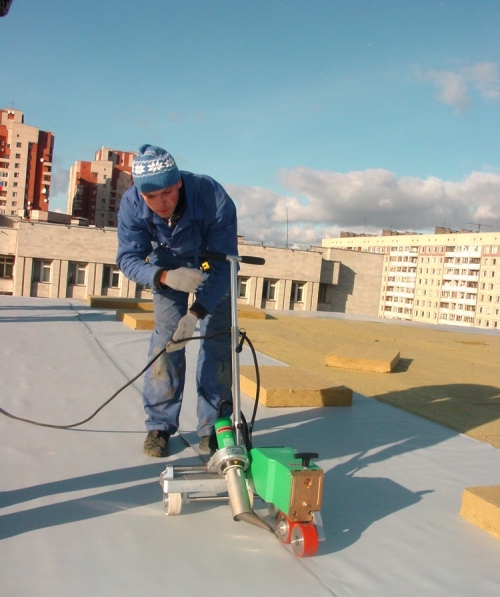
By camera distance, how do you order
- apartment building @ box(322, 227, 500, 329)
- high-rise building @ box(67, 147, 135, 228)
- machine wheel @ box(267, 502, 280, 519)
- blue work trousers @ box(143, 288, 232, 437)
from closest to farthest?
machine wheel @ box(267, 502, 280, 519)
blue work trousers @ box(143, 288, 232, 437)
high-rise building @ box(67, 147, 135, 228)
apartment building @ box(322, 227, 500, 329)

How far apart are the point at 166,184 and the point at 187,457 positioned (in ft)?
3.67

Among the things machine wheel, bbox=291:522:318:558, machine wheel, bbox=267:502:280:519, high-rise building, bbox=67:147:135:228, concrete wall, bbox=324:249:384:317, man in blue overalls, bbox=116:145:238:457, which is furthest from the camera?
high-rise building, bbox=67:147:135:228

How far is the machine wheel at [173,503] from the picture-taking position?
5.65 feet

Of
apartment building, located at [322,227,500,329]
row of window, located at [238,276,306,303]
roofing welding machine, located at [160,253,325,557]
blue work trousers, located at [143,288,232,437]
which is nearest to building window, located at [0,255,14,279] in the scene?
row of window, located at [238,276,306,303]

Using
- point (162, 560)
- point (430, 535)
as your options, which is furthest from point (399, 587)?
point (162, 560)

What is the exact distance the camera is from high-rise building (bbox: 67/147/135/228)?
8131cm

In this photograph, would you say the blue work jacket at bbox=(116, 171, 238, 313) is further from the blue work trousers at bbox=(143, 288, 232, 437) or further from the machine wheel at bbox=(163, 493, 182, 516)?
the machine wheel at bbox=(163, 493, 182, 516)

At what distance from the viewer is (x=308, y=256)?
41.9 meters

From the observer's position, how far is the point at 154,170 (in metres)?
2.03

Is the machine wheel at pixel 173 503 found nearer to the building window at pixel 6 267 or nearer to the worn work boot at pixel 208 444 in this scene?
the worn work boot at pixel 208 444

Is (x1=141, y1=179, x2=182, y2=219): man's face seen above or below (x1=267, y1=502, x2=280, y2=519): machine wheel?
above

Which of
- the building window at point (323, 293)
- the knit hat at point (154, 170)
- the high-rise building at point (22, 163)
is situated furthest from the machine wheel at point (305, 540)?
the high-rise building at point (22, 163)

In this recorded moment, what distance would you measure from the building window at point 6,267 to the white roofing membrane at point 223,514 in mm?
36822

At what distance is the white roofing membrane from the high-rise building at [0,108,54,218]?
257ft
